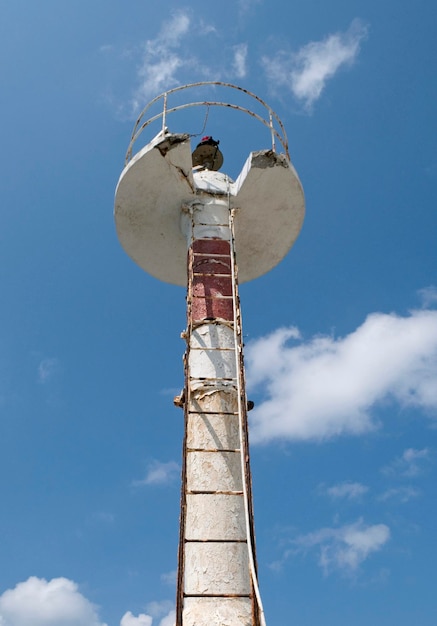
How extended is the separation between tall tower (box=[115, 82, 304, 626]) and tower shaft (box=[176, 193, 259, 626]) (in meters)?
0.02

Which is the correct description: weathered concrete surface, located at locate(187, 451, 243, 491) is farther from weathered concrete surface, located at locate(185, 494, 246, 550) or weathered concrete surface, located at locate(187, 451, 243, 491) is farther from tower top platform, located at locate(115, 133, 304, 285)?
tower top platform, located at locate(115, 133, 304, 285)

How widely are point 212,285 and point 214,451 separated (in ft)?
11.5

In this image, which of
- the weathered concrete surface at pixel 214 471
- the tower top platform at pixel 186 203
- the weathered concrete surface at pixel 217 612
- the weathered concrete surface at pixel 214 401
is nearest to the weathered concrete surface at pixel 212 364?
the weathered concrete surface at pixel 214 401

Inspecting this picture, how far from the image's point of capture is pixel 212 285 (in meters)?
11.4

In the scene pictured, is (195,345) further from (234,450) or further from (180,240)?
(180,240)

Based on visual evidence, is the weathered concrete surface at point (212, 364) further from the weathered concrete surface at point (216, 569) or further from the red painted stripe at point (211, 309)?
the weathered concrete surface at point (216, 569)

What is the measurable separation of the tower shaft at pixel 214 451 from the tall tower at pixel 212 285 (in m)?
0.02

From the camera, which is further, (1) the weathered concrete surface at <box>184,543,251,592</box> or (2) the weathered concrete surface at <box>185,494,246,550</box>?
(2) the weathered concrete surface at <box>185,494,246,550</box>

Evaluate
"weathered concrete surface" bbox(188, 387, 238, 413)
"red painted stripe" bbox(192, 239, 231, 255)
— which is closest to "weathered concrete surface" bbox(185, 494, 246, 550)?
"weathered concrete surface" bbox(188, 387, 238, 413)

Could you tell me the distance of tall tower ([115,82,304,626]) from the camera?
26.2ft

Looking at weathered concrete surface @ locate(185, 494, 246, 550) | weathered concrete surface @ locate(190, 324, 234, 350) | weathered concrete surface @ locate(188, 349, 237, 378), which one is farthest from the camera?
weathered concrete surface @ locate(190, 324, 234, 350)

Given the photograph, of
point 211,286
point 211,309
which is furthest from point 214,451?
point 211,286

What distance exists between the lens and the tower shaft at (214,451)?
779 centimetres

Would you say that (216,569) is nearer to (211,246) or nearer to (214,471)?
(214,471)
